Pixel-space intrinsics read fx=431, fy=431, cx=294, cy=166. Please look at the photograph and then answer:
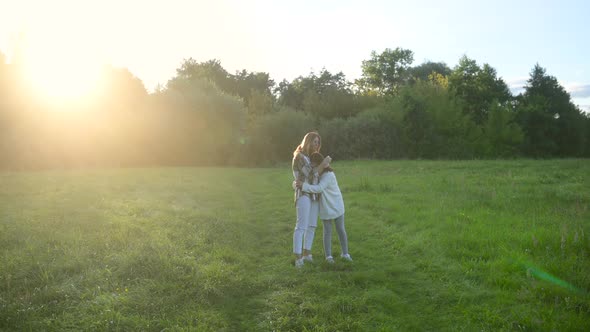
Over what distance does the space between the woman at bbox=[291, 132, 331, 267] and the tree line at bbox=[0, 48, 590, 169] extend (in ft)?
130

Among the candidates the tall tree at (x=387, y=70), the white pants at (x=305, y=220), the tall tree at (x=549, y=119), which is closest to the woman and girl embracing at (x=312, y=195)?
the white pants at (x=305, y=220)

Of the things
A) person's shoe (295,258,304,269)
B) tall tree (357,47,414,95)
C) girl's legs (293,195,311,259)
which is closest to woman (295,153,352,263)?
girl's legs (293,195,311,259)

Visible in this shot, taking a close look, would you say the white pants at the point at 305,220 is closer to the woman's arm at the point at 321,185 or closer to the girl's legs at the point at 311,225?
the girl's legs at the point at 311,225

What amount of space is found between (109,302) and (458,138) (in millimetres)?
51924

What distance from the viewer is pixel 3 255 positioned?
8.37 metres

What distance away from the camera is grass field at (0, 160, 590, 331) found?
242 inches

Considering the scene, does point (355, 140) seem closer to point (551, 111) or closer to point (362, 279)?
point (551, 111)

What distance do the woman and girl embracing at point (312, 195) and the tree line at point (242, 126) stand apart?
39.8 m

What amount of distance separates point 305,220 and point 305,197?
47 centimetres

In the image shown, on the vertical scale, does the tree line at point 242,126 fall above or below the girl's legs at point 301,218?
above

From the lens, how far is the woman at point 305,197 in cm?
871

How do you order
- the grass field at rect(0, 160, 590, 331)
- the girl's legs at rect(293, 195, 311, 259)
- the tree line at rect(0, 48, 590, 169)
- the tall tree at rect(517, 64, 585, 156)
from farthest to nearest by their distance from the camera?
the tall tree at rect(517, 64, 585, 156) < the tree line at rect(0, 48, 590, 169) < the girl's legs at rect(293, 195, 311, 259) < the grass field at rect(0, 160, 590, 331)

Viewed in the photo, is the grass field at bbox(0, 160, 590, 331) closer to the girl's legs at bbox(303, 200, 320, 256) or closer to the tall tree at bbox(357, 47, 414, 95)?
the girl's legs at bbox(303, 200, 320, 256)

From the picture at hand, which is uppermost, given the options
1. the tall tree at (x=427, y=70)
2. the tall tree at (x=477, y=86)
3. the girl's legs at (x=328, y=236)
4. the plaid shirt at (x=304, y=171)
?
the tall tree at (x=427, y=70)
